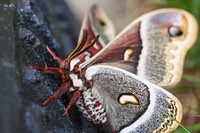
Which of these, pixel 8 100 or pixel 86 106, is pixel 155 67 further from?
pixel 8 100

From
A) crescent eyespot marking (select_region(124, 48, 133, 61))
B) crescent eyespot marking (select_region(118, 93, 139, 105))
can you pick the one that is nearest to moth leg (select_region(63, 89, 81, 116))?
crescent eyespot marking (select_region(118, 93, 139, 105))

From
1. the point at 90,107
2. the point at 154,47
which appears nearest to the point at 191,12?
the point at 154,47

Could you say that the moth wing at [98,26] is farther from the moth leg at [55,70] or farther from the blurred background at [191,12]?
the blurred background at [191,12]

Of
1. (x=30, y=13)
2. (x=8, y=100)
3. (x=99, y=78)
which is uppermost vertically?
(x=30, y=13)

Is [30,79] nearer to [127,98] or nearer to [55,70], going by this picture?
[55,70]

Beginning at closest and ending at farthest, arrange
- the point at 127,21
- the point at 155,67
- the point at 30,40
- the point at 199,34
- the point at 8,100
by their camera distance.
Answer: the point at 8,100 → the point at 30,40 → the point at 155,67 → the point at 199,34 → the point at 127,21

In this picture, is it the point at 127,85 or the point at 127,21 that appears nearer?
the point at 127,85

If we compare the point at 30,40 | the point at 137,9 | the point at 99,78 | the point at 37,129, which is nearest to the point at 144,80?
the point at 99,78
